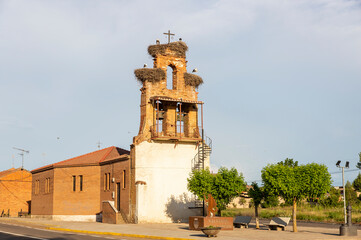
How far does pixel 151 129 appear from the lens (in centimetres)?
3875

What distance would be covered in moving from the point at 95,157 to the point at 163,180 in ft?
36.8

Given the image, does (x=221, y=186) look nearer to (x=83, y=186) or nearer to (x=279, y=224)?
(x=279, y=224)

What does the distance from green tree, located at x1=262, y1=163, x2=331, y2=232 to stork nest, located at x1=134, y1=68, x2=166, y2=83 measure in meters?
15.5

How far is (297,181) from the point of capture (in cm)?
2728

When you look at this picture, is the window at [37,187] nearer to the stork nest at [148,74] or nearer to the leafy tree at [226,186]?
the stork nest at [148,74]

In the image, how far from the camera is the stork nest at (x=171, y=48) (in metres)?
40.8

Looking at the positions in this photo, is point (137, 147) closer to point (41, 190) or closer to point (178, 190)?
point (178, 190)

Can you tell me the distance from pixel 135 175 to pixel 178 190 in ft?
13.6

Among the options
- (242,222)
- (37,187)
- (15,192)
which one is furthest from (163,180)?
(15,192)

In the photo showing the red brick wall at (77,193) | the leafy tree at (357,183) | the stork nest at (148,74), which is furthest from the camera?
the leafy tree at (357,183)

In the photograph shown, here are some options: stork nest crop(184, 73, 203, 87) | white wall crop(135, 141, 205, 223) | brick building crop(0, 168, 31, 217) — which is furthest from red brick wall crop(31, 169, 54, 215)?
stork nest crop(184, 73, 203, 87)

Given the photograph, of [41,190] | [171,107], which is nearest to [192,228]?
[171,107]

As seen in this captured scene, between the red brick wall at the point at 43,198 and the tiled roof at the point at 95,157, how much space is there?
5.16ft

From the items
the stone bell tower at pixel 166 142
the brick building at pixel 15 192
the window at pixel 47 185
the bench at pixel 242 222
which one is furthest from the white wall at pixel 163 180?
the brick building at pixel 15 192
